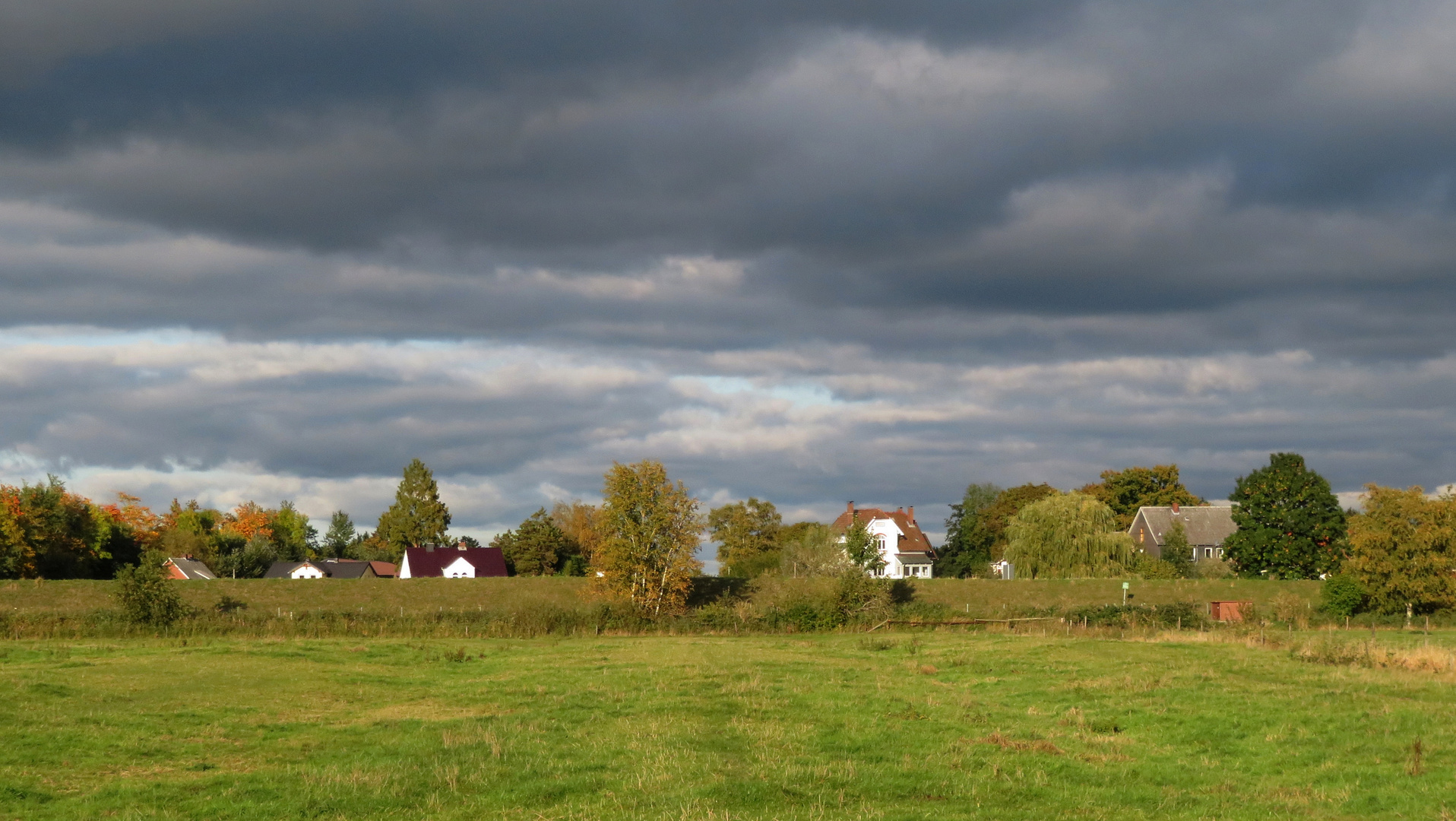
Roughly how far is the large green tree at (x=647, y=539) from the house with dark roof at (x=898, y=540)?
66.1 meters

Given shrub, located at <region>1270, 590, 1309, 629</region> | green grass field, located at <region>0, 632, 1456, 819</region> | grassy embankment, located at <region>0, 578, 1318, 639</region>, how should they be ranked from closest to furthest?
green grass field, located at <region>0, 632, 1456, 819</region> → grassy embankment, located at <region>0, 578, 1318, 639</region> → shrub, located at <region>1270, 590, 1309, 629</region>

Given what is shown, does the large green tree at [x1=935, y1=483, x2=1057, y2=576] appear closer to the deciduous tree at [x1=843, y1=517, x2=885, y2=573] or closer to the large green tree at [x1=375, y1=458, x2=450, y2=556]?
the deciduous tree at [x1=843, y1=517, x2=885, y2=573]

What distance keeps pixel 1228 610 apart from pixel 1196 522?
212ft

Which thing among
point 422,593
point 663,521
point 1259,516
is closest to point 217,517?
point 422,593

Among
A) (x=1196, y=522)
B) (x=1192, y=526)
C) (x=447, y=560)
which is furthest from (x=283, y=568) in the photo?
(x=1196, y=522)

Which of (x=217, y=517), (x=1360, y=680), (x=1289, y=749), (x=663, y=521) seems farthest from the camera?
(x=217, y=517)

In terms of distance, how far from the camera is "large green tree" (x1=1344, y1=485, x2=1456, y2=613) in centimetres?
7212

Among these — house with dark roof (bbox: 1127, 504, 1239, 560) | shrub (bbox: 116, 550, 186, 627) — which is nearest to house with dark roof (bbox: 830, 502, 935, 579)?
house with dark roof (bbox: 1127, 504, 1239, 560)

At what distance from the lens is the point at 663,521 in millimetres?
79750

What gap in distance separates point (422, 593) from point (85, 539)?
45.2 metres

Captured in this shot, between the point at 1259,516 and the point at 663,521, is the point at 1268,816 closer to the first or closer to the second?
the point at 663,521

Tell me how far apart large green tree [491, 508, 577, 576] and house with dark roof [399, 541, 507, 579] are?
2645 mm

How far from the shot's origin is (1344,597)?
242 ft

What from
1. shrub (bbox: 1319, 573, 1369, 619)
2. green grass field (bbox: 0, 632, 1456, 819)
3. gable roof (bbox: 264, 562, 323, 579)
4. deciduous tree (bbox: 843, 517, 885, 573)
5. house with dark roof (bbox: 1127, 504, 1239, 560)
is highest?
house with dark roof (bbox: 1127, 504, 1239, 560)
